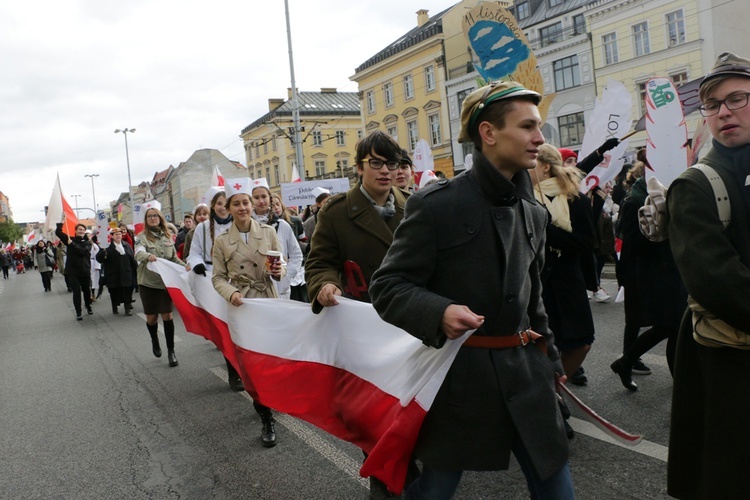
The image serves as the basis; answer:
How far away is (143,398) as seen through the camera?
6262 millimetres

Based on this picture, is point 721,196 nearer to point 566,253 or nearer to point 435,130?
point 566,253

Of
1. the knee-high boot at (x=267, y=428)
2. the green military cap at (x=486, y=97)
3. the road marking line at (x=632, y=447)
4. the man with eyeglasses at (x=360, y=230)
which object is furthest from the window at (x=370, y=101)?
the green military cap at (x=486, y=97)

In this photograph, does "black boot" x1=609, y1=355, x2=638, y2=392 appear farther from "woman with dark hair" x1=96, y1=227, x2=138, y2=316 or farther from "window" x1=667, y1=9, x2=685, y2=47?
"window" x1=667, y1=9, x2=685, y2=47

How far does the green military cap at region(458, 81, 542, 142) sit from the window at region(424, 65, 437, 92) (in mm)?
45198

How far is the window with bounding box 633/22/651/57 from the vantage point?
1257 inches

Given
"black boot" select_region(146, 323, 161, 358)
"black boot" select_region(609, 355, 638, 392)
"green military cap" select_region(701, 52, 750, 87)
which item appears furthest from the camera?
"black boot" select_region(146, 323, 161, 358)

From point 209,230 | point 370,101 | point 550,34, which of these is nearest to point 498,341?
point 209,230

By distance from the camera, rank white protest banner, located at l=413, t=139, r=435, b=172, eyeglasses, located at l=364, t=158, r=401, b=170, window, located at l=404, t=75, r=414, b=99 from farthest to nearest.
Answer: window, located at l=404, t=75, r=414, b=99 → white protest banner, located at l=413, t=139, r=435, b=172 → eyeglasses, located at l=364, t=158, r=401, b=170

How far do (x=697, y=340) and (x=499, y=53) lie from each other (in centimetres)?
695

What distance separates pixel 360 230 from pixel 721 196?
1.74m

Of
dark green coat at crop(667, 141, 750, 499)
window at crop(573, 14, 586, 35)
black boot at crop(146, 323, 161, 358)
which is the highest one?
window at crop(573, 14, 586, 35)

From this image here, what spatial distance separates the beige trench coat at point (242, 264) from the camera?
5125 millimetres

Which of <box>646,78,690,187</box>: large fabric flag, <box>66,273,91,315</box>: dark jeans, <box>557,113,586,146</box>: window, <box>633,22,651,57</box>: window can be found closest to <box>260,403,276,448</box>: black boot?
<box>646,78,690,187</box>: large fabric flag

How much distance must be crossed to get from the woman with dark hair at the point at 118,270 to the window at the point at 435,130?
3453 cm
